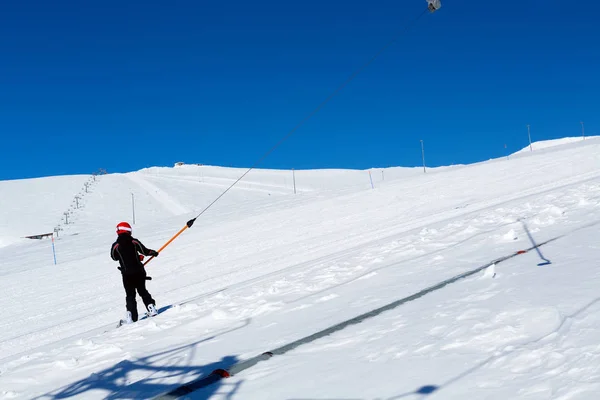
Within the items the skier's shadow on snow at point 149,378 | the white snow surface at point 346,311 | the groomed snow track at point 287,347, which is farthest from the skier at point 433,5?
the skier's shadow on snow at point 149,378

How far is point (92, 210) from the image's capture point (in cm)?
3631

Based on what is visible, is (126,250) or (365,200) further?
(365,200)

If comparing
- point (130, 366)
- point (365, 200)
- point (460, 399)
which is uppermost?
point (365, 200)

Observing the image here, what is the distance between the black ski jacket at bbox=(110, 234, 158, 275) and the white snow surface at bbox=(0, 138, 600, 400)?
2.97 feet

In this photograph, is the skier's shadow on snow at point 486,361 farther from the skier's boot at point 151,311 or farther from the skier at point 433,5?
the skier at point 433,5

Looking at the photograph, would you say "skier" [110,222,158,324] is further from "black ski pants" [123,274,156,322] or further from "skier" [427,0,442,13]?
"skier" [427,0,442,13]

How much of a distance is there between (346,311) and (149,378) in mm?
2136

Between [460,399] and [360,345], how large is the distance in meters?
1.32

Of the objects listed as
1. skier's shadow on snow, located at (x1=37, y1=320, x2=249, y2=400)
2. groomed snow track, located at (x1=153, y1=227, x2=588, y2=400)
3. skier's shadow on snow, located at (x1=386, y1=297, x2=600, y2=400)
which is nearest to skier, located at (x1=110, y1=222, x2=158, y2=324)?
skier's shadow on snow, located at (x1=37, y1=320, x2=249, y2=400)

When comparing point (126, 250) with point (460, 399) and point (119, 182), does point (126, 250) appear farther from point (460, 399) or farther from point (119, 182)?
point (119, 182)

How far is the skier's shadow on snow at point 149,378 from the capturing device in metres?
4.05

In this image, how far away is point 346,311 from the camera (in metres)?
5.41

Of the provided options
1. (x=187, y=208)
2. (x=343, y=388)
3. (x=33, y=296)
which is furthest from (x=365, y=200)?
(x=187, y=208)

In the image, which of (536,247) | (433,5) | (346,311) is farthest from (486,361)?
(433,5)
